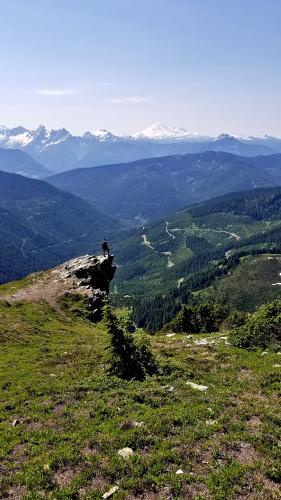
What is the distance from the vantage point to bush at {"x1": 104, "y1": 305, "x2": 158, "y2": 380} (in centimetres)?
3691

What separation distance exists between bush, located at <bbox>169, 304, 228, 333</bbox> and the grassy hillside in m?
49.6

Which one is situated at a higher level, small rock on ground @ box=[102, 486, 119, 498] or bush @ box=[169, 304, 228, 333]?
small rock on ground @ box=[102, 486, 119, 498]

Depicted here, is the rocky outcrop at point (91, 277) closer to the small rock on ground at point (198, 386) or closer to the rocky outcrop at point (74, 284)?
the rocky outcrop at point (74, 284)

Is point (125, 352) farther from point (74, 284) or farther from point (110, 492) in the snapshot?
point (74, 284)

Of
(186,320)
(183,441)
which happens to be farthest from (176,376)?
(186,320)

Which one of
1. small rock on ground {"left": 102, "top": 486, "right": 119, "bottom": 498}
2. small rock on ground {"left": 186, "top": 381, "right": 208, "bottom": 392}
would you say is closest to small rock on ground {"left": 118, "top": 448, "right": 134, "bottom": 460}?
small rock on ground {"left": 102, "top": 486, "right": 119, "bottom": 498}

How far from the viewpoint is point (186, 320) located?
10075cm

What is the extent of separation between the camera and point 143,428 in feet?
86.7

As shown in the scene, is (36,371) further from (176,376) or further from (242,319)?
(242,319)

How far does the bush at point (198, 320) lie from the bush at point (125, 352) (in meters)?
54.5

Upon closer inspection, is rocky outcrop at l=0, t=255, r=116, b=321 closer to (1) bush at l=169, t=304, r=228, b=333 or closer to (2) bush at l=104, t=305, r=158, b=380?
(1) bush at l=169, t=304, r=228, b=333

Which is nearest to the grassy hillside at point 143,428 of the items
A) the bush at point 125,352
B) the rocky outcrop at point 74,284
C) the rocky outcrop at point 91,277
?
the bush at point 125,352

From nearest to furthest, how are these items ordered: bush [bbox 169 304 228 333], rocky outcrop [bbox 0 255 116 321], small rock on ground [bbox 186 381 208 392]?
small rock on ground [bbox 186 381 208 392]
rocky outcrop [bbox 0 255 116 321]
bush [bbox 169 304 228 333]

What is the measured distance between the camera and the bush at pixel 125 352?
36906mm
